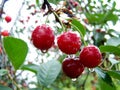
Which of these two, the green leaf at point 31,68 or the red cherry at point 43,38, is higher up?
the red cherry at point 43,38

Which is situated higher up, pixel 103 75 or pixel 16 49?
pixel 16 49

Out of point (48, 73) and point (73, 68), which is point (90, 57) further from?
point (48, 73)

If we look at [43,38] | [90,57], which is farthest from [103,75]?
[43,38]

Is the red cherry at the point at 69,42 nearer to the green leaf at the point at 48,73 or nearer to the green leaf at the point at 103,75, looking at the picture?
the green leaf at the point at 103,75

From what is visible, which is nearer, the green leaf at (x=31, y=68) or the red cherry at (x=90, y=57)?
the red cherry at (x=90, y=57)

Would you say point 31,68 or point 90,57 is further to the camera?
point 31,68

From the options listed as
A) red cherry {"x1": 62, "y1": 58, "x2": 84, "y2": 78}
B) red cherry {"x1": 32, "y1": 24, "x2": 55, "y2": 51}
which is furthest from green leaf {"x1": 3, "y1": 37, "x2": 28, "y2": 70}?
red cherry {"x1": 62, "y1": 58, "x2": 84, "y2": 78}

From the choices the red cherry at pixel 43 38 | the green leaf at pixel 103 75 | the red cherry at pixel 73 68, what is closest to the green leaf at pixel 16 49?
the red cherry at pixel 43 38
